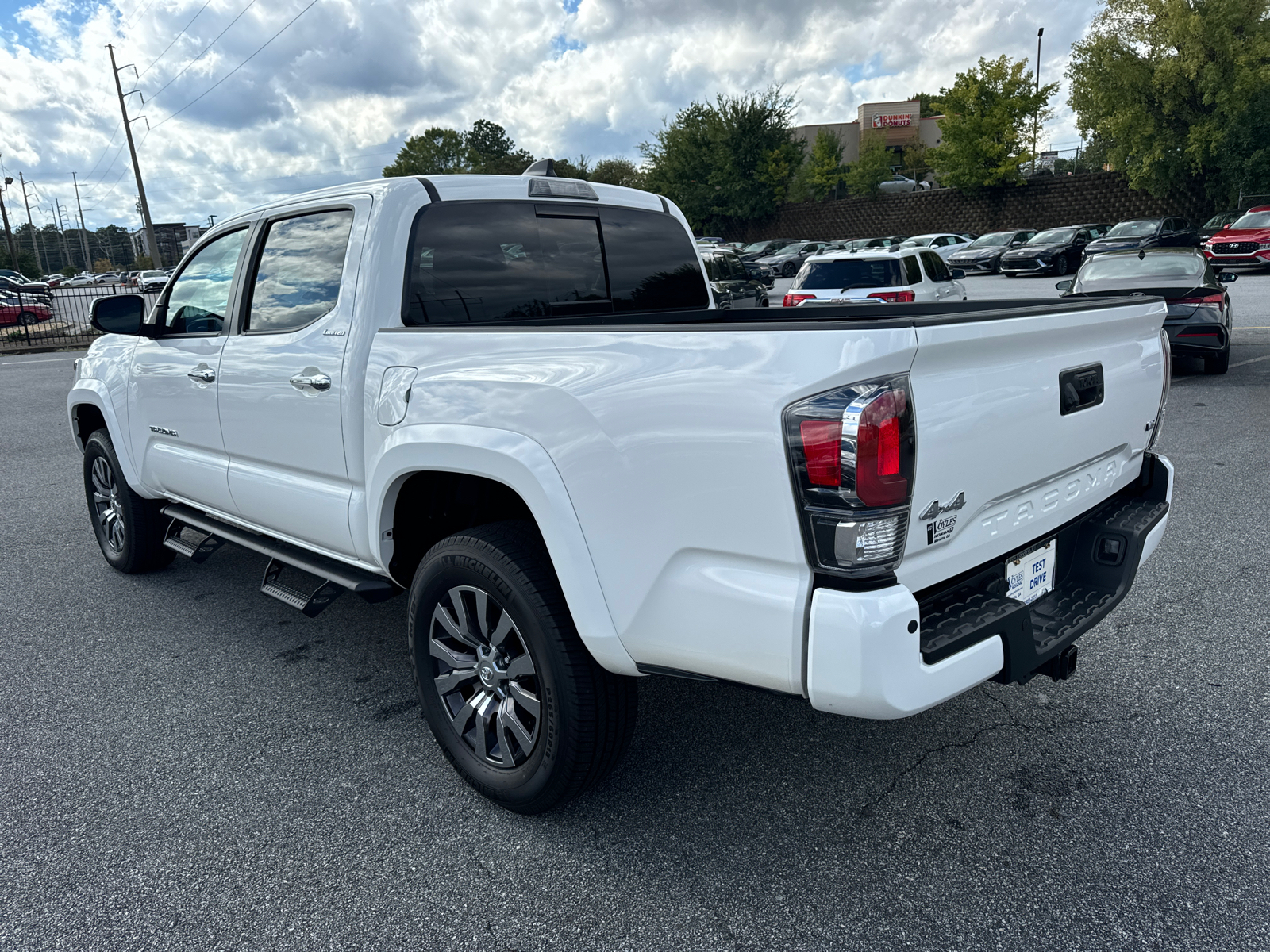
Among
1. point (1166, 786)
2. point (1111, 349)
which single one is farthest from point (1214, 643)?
point (1111, 349)

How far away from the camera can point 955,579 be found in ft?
7.80

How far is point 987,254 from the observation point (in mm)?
30250

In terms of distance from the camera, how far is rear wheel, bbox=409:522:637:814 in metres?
2.54

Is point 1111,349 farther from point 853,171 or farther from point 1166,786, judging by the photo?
point 853,171

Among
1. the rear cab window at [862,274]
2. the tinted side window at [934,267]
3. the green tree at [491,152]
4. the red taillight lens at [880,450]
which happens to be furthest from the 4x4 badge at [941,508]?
the green tree at [491,152]

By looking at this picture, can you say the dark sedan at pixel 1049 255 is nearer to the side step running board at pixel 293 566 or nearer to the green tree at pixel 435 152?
the side step running board at pixel 293 566

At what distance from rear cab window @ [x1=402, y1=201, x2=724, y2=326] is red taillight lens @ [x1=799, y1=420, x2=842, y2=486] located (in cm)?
176

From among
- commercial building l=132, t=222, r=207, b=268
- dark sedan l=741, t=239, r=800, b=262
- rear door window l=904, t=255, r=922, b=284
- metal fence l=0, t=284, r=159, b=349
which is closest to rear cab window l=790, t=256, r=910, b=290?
rear door window l=904, t=255, r=922, b=284

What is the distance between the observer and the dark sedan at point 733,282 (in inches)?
741

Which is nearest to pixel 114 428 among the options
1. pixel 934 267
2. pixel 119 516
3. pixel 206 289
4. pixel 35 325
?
pixel 119 516

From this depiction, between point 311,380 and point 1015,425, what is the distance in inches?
94.2

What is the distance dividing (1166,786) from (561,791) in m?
1.91

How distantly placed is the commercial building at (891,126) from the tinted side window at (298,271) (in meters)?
91.6

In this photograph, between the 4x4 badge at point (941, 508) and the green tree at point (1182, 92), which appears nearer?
the 4x4 badge at point (941, 508)
